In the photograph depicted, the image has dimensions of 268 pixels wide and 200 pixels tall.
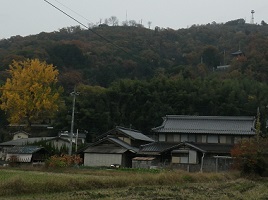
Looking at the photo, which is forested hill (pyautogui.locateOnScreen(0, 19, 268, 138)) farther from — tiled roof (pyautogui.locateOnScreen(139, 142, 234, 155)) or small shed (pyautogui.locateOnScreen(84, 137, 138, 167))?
tiled roof (pyautogui.locateOnScreen(139, 142, 234, 155))

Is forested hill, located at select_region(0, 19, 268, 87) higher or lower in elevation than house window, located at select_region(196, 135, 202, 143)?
higher

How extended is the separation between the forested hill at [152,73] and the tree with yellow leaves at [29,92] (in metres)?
6.32

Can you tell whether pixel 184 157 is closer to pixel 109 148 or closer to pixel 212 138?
pixel 212 138

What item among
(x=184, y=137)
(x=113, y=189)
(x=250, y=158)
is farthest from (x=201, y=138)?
(x=113, y=189)

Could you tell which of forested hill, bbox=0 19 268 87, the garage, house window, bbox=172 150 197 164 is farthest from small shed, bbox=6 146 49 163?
forested hill, bbox=0 19 268 87

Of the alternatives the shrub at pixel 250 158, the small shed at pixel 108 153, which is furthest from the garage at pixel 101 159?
the shrub at pixel 250 158

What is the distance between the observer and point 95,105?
60375 mm

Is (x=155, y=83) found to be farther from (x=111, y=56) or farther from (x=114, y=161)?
(x=114, y=161)

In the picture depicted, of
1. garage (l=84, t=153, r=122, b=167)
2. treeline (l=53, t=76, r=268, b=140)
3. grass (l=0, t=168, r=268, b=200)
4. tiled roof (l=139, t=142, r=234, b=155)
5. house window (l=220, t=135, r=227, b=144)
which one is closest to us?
grass (l=0, t=168, r=268, b=200)

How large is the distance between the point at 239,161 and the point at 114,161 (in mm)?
16888

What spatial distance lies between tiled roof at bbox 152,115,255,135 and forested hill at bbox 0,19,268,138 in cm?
944

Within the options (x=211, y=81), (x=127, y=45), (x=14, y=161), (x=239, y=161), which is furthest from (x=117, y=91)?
(x=239, y=161)

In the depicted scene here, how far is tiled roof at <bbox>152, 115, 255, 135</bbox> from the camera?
1778 inches

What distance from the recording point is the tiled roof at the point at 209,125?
45.2 meters
